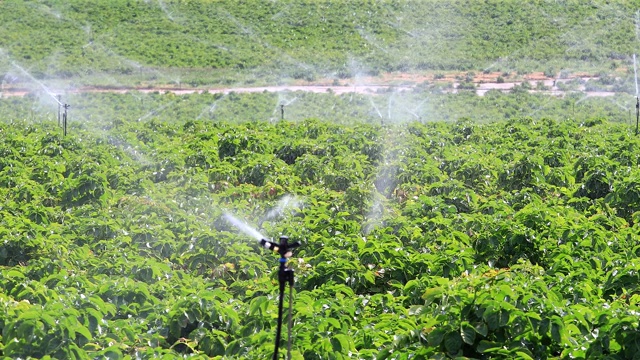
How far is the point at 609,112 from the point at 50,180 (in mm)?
22591

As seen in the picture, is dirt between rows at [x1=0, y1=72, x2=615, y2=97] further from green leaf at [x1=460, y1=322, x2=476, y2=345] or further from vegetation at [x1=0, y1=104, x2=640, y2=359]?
green leaf at [x1=460, y1=322, x2=476, y2=345]

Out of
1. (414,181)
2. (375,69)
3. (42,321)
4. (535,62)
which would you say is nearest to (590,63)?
(535,62)

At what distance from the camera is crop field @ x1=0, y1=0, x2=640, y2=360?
27.7 ft

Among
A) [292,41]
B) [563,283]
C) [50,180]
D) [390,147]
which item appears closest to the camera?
[563,283]

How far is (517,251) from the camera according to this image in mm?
11844

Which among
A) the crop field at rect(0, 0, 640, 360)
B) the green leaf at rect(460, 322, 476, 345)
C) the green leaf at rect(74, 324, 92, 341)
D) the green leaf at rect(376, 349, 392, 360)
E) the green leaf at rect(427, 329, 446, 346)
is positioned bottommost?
the crop field at rect(0, 0, 640, 360)

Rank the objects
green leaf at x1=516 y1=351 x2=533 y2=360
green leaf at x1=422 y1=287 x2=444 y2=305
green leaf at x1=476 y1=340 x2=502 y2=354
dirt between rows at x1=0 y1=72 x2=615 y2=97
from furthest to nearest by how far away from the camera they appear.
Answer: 1. dirt between rows at x1=0 y1=72 x2=615 y2=97
2. green leaf at x1=422 y1=287 x2=444 y2=305
3. green leaf at x1=476 y1=340 x2=502 y2=354
4. green leaf at x1=516 y1=351 x2=533 y2=360

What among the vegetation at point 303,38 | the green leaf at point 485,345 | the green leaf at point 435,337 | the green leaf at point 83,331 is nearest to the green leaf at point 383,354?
the green leaf at point 435,337

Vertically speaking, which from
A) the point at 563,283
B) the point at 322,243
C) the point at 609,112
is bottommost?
the point at 609,112

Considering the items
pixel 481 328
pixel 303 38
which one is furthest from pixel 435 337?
pixel 303 38

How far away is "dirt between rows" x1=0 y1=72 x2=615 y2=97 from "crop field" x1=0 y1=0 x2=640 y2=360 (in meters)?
2.23

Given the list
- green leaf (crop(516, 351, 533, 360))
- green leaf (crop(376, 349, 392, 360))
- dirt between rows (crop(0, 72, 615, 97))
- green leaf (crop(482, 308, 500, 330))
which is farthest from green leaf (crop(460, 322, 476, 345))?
dirt between rows (crop(0, 72, 615, 97))

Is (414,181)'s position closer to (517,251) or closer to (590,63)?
(517,251)

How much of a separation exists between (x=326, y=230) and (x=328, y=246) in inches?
39.5
